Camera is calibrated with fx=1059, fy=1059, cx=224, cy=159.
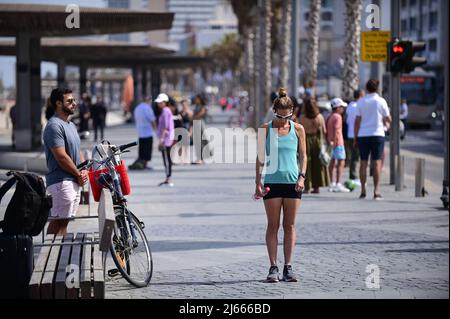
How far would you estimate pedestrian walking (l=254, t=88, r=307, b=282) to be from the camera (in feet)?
31.0

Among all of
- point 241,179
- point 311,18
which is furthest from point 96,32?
point 241,179

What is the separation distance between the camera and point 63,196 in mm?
9359

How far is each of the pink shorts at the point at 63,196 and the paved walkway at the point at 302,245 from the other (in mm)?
763

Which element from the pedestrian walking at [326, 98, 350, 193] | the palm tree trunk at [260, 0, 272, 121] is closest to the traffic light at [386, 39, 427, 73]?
the pedestrian walking at [326, 98, 350, 193]

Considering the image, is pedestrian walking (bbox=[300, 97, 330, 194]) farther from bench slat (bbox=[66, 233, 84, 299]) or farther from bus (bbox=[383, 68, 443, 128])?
bus (bbox=[383, 68, 443, 128])

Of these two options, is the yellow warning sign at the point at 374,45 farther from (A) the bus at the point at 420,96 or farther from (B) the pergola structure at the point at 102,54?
(A) the bus at the point at 420,96

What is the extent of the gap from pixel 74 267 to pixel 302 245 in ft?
14.6

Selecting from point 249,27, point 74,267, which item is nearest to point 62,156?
point 74,267

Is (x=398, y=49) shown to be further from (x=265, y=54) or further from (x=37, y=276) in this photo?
(x=265, y=54)

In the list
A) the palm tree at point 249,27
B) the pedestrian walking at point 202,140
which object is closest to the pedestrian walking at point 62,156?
the pedestrian walking at point 202,140

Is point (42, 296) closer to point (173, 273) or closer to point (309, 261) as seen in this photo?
point (173, 273)

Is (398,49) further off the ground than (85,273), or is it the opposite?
(398,49)

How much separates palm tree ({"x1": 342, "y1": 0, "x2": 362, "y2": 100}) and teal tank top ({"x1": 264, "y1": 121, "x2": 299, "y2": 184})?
17.6 metres
